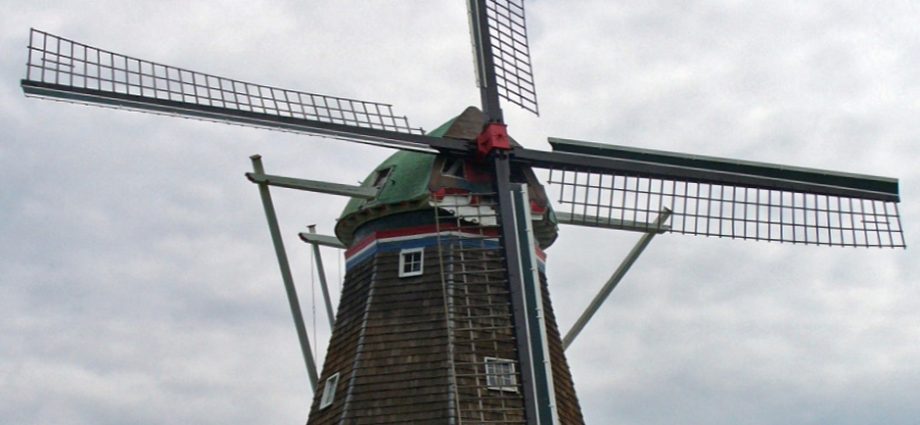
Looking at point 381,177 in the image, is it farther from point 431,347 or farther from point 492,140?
point 431,347

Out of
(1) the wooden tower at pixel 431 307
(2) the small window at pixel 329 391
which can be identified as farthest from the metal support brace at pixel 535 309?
(2) the small window at pixel 329 391

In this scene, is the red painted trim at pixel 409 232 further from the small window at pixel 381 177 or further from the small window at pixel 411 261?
the small window at pixel 381 177

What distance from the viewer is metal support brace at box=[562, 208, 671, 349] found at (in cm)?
2203

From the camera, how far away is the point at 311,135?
781 inches

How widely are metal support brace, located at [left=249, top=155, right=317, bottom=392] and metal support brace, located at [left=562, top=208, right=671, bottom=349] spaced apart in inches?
160

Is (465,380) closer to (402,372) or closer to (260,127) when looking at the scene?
(402,372)

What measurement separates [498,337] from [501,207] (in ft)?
6.08

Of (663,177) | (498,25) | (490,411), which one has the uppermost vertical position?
(498,25)

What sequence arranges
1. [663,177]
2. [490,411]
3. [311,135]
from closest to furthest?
[490,411]
[311,135]
[663,177]

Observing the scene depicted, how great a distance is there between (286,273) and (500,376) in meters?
3.74

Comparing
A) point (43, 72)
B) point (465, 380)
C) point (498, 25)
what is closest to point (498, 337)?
point (465, 380)

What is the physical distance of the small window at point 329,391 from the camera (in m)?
19.7

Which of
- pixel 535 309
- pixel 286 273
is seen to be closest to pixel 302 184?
pixel 286 273

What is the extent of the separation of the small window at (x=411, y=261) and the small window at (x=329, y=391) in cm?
179
